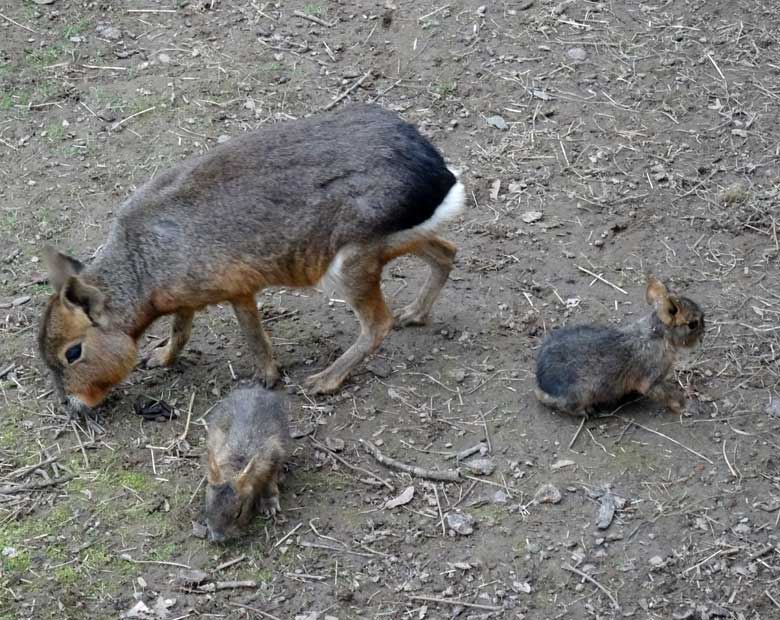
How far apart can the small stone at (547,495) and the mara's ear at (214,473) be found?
1658 mm

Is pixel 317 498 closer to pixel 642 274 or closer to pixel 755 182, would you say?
pixel 642 274

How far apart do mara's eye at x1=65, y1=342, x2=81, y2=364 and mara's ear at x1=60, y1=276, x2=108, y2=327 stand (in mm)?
175


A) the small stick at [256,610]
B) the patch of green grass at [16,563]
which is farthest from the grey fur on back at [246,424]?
the patch of green grass at [16,563]

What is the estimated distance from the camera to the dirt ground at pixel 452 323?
5.52 meters

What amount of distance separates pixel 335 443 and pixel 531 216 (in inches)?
103

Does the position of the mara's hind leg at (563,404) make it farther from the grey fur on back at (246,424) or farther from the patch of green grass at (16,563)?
the patch of green grass at (16,563)

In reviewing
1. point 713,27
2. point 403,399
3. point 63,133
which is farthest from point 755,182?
point 63,133

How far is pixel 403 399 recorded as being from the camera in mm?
6656

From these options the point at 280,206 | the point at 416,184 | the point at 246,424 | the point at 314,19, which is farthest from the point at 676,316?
the point at 314,19

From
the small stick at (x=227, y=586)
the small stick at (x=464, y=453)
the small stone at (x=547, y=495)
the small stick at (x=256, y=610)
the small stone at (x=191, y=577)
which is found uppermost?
the small stone at (x=191, y=577)

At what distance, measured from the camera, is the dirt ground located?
18.1ft

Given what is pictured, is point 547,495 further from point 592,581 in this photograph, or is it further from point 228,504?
point 228,504

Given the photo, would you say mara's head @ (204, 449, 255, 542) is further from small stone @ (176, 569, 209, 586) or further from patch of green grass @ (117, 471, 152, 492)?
patch of green grass @ (117, 471, 152, 492)

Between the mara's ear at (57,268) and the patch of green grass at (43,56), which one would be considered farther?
A: the patch of green grass at (43,56)
